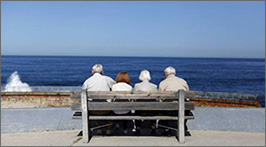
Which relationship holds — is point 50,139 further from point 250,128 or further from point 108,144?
point 250,128

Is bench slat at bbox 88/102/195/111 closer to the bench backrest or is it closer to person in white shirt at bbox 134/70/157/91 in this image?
the bench backrest

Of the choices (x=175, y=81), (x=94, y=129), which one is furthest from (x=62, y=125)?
(x=175, y=81)

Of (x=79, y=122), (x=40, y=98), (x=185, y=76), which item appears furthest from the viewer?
(x=185, y=76)

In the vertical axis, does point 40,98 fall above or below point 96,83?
below

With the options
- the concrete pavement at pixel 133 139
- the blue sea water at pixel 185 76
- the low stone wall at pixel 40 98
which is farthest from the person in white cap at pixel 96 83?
the blue sea water at pixel 185 76

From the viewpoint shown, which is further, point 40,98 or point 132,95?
point 40,98

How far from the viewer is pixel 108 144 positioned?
17.7ft

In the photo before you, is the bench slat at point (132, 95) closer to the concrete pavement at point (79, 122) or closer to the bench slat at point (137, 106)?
the bench slat at point (137, 106)

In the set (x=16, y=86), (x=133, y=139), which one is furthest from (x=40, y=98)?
(x=133, y=139)

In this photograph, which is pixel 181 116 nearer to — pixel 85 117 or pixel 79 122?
pixel 85 117

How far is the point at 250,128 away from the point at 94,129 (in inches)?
129

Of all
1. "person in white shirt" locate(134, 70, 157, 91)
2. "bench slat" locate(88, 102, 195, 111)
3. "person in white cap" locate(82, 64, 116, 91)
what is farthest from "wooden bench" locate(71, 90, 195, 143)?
"person in white cap" locate(82, 64, 116, 91)

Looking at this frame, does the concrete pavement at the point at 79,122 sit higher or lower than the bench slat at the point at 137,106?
lower

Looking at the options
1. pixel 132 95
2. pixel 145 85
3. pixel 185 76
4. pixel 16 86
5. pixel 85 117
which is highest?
pixel 145 85
